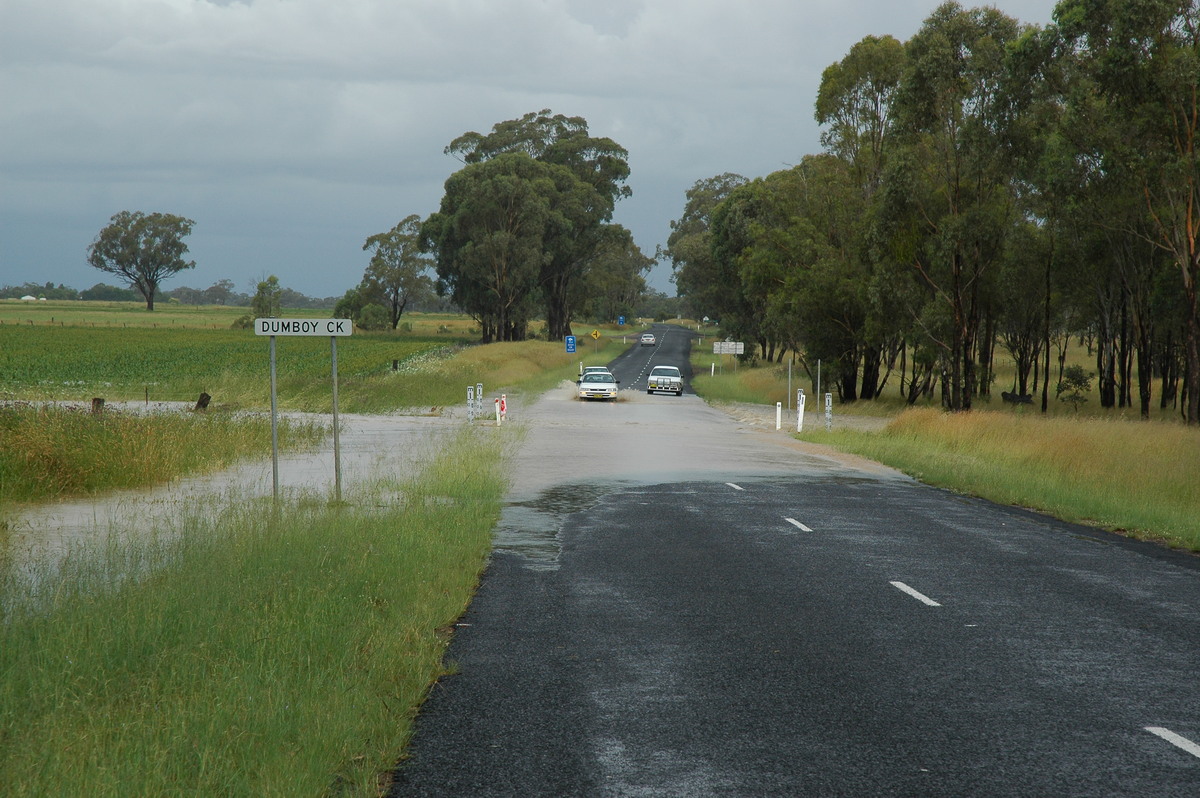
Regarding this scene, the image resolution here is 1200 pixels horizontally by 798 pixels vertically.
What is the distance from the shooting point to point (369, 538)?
12.6 metres

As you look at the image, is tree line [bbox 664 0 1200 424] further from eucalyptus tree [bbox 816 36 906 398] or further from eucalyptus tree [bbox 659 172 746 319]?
eucalyptus tree [bbox 659 172 746 319]

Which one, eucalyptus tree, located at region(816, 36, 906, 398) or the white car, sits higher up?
eucalyptus tree, located at region(816, 36, 906, 398)

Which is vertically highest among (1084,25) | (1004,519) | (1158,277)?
(1084,25)

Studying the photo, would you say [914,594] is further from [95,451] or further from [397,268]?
[397,268]

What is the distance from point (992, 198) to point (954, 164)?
2.20m

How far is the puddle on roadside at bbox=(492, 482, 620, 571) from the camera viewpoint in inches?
514

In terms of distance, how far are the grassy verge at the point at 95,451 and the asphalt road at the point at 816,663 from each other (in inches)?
289

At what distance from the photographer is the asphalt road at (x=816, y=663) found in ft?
19.1

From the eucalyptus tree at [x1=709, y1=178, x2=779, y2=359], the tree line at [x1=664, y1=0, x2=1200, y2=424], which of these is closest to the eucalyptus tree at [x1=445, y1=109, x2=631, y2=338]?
the eucalyptus tree at [x1=709, y1=178, x2=779, y2=359]

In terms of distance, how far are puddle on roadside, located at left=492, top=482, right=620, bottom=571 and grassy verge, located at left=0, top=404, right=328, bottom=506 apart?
674 centimetres

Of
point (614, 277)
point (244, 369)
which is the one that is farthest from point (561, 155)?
point (244, 369)

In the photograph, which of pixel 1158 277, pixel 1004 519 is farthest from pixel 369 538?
pixel 1158 277

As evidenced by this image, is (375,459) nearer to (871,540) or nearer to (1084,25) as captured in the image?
(871,540)

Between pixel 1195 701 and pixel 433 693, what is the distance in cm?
473
